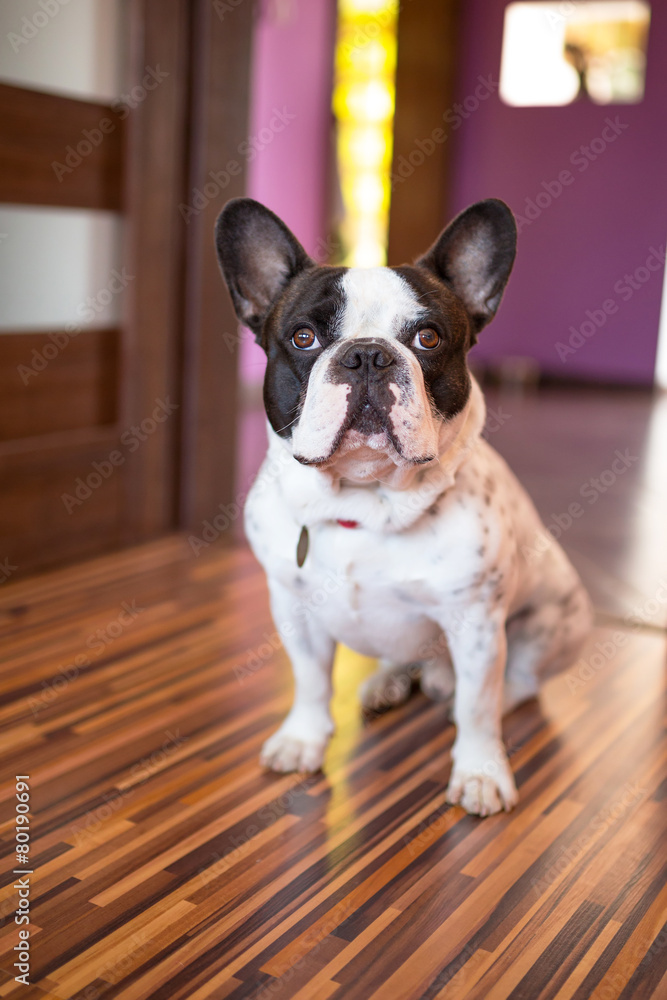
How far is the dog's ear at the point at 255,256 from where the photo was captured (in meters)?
1.80

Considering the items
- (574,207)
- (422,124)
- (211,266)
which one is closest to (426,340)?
(211,266)

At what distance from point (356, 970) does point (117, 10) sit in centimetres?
287

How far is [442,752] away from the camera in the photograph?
2.13 m

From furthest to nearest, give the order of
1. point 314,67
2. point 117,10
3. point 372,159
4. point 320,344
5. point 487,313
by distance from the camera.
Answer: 1. point 372,159
2. point 314,67
3. point 117,10
4. point 487,313
5. point 320,344

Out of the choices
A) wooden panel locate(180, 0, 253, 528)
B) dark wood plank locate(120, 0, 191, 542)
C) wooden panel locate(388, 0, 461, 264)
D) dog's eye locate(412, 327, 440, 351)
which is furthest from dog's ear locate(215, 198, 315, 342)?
wooden panel locate(388, 0, 461, 264)

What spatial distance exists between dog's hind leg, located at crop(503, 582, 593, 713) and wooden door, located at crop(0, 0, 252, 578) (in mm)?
1593

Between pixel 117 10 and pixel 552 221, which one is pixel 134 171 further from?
pixel 552 221

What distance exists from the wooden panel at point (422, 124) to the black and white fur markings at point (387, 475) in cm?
598

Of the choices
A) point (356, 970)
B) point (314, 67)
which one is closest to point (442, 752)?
point (356, 970)

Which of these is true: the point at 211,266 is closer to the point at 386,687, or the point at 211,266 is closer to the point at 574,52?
the point at 386,687

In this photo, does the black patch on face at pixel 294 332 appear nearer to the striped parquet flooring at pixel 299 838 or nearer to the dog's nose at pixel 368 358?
the dog's nose at pixel 368 358

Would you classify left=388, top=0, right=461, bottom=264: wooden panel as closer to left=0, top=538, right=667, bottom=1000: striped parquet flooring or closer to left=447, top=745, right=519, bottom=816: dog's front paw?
left=0, top=538, right=667, bottom=1000: striped parquet flooring

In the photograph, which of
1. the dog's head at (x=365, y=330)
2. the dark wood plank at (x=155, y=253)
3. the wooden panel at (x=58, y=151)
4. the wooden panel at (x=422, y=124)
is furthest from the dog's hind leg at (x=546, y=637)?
the wooden panel at (x=422, y=124)

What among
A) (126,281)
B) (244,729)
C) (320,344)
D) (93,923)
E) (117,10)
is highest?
(117,10)
